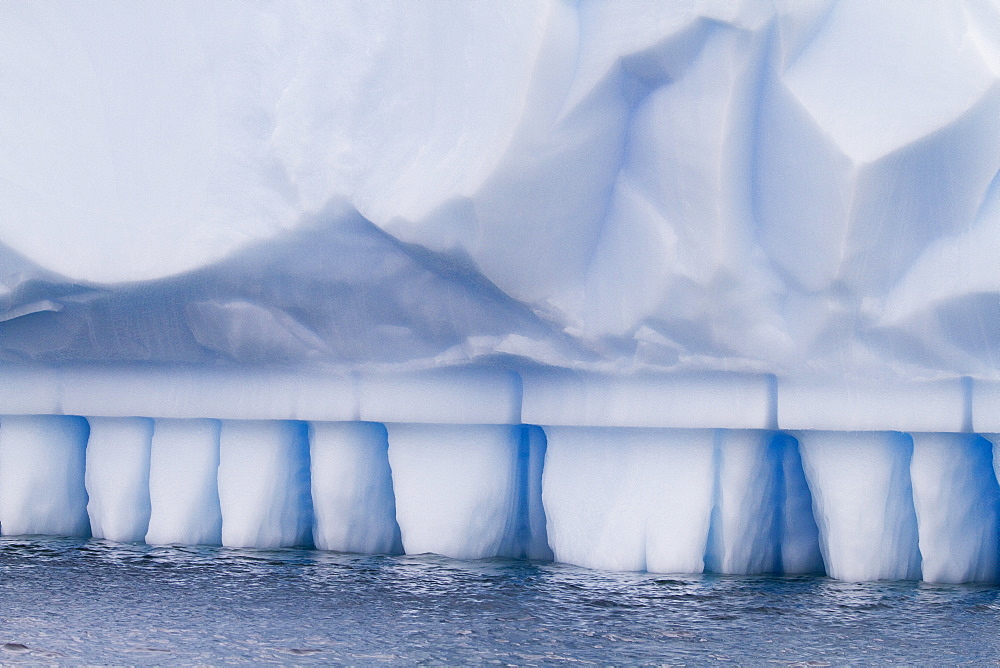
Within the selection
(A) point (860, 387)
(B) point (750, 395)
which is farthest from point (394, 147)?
(A) point (860, 387)

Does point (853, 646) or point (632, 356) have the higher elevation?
point (632, 356)

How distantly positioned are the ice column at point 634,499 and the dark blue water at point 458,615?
97 millimetres

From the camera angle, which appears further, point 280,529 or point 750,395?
point 280,529

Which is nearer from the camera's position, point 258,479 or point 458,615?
point 458,615

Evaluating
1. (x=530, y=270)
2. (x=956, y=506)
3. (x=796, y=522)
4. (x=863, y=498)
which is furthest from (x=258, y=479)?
(x=956, y=506)

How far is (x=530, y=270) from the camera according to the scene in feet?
10.8

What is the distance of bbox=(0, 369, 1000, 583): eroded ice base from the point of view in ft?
10.8

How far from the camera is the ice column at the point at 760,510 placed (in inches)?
135

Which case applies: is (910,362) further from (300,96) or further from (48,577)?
(48,577)

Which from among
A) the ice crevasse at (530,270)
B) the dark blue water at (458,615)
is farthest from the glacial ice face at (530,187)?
the dark blue water at (458,615)

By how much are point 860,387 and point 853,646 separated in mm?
923

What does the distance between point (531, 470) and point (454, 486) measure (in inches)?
11.3

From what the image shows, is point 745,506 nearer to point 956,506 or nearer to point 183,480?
point 956,506

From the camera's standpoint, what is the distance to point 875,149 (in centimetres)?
296
